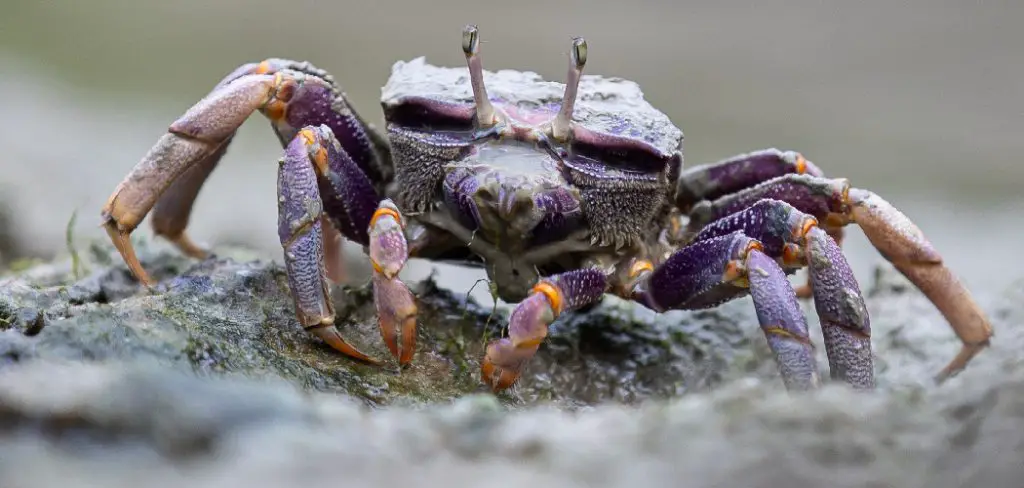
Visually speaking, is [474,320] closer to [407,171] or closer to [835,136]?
[407,171]

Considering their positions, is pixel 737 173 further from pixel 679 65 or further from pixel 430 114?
pixel 679 65

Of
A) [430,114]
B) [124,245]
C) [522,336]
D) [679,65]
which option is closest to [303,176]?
[430,114]

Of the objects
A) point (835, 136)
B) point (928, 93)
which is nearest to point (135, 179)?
Answer: point (835, 136)

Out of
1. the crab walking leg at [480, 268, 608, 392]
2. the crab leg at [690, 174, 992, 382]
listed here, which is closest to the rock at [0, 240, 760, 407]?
the crab walking leg at [480, 268, 608, 392]

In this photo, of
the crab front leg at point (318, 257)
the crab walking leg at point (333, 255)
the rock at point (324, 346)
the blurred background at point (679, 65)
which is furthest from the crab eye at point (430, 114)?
the blurred background at point (679, 65)

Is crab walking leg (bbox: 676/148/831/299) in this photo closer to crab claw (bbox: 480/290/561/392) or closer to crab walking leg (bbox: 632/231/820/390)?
crab walking leg (bbox: 632/231/820/390)

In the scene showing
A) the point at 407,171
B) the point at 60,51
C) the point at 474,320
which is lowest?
the point at 60,51

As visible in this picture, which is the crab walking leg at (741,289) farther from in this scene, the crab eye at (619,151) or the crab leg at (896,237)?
the crab leg at (896,237)

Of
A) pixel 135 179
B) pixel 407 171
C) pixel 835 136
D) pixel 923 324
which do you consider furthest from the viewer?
pixel 835 136
